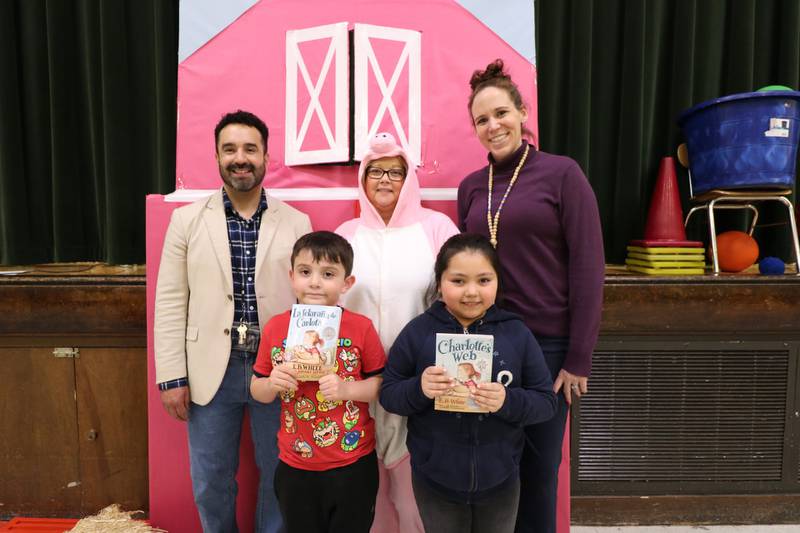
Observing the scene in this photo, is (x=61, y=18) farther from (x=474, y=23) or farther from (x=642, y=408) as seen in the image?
(x=642, y=408)

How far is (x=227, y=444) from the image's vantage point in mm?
1719

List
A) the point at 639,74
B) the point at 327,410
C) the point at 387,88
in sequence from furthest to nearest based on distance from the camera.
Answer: the point at 639,74
the point at 387,88
the point at 327,410

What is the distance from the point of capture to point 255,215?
5.50 feet

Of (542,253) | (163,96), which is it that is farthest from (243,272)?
(163,96)

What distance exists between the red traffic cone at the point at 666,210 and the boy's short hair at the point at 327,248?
1816mm

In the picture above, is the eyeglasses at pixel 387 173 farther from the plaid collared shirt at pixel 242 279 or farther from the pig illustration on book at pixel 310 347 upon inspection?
the pig illustration on book at pixel 310 347

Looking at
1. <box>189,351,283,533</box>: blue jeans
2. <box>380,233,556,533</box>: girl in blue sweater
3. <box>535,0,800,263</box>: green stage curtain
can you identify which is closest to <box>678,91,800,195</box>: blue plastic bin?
<box>535,0,800,263</box>: green stage curtain

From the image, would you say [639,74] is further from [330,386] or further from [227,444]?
[227,444]

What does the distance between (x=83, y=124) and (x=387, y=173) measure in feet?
7.10

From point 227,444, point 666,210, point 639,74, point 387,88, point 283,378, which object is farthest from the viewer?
point 639,74

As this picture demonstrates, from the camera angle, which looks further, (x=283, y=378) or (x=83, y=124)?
(x=83, y=124)

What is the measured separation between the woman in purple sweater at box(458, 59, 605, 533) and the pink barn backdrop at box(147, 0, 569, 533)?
0.53 metres

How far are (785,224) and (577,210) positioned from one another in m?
1.95

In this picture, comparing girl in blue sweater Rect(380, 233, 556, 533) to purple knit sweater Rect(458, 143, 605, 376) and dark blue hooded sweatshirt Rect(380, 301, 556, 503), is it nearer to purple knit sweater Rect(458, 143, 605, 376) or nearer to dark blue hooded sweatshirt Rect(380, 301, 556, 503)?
dark blue hooded sweatshirt Rect(380, 301, 556, 503)
